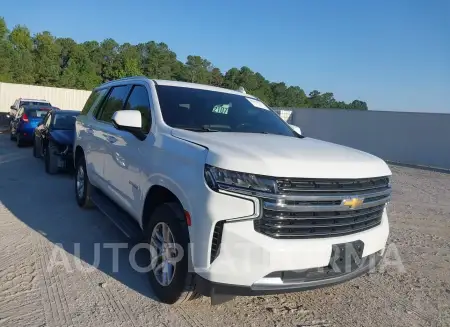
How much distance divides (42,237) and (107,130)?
1.49 meters

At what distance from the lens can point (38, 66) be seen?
46.8 meters

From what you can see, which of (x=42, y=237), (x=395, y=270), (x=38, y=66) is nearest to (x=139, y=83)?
(x=42, y=237)

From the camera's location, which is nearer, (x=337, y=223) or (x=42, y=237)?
(x=337, y=223)

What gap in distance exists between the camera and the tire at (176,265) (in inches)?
115

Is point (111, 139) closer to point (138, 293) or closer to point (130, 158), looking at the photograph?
point (130, 158)

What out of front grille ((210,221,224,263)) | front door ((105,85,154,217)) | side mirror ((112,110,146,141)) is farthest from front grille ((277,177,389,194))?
side mirror ((112,110,146,141))

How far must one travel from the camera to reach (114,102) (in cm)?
506

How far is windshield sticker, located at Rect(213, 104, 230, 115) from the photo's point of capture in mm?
4098

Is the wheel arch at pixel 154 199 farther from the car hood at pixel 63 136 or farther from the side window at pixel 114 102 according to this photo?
the car hood at pixel 63 136

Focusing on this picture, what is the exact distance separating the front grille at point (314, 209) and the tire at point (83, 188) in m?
3.57

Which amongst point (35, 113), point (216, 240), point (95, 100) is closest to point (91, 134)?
point (95, 100)

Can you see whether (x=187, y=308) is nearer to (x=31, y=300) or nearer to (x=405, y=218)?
(x=31, y=300)

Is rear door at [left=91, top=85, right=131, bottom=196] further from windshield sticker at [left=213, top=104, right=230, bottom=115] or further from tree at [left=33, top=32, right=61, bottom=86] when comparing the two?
tree at [left=33, top=32, right=61, bottom=86]

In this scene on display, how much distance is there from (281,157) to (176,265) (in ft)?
3.78
